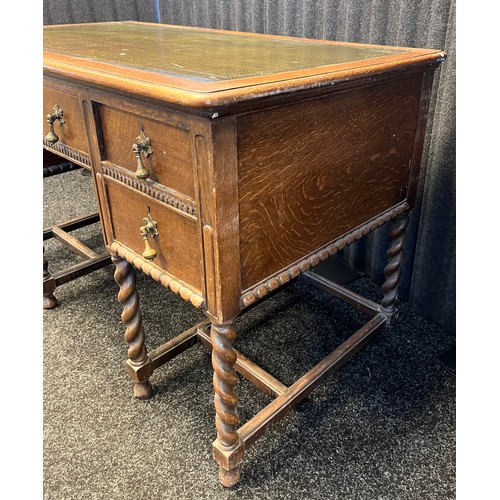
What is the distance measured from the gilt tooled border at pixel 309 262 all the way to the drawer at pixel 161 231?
96 mm

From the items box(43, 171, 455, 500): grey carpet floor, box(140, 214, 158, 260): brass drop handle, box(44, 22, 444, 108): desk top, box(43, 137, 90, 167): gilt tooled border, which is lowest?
box(43, 171, 455, 500): grey carpet floor


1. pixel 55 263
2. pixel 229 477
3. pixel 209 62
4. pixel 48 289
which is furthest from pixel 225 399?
pixel 55 263

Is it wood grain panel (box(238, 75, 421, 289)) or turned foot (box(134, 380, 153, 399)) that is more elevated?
wood grain panel (box(238, 75, 421, 289))

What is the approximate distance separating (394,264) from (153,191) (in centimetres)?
76

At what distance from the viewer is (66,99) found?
3.57 feet

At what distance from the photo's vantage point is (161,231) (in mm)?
931

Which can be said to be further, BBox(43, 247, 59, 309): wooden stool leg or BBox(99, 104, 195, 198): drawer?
BBox(43, 247, 59, 309): wooden stool leg

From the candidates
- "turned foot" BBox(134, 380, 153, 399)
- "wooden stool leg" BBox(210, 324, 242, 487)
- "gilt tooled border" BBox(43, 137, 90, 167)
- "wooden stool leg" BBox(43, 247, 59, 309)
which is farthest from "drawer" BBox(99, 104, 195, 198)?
"wooden stool leg" BBox(43, 247, 59, 309)

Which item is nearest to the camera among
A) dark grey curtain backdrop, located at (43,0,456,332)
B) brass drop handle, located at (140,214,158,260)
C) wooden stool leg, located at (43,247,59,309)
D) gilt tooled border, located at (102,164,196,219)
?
gilt tooled border, located at (102,164,196,219)

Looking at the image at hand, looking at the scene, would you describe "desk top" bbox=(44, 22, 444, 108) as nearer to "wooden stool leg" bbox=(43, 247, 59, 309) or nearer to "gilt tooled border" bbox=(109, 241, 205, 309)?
"gilt tooled border" bbox=(109, 241, 205, 309)

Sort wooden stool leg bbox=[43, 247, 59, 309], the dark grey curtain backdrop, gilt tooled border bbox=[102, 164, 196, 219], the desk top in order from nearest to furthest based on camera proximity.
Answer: the desk top, gilt tooled border bbox=[102, 164, 196, 219], the dark grey curtain backdrop, wooden stool leg bbox=[43, 247, 59, 309]

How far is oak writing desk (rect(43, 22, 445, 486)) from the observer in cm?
76

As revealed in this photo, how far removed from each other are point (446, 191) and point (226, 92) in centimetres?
87

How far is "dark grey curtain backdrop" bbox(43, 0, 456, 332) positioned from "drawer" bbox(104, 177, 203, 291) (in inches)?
31.0
